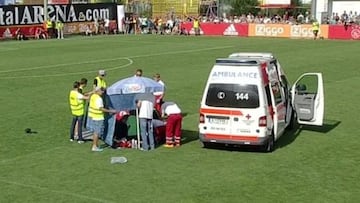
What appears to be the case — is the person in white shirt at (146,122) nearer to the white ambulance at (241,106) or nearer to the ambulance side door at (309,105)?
the white ambulance at (241,106)

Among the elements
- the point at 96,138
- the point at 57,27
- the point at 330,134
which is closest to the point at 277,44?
the point at 57,27

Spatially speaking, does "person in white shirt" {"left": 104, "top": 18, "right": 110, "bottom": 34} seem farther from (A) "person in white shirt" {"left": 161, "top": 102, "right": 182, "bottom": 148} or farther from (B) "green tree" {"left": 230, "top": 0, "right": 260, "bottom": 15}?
(A) "person in white shirt" {"left": 161, "top": 102, "right": 182, "bottom": 148}

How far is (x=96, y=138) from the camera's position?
15.8 metres

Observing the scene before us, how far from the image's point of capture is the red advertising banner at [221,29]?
61562 millimetres

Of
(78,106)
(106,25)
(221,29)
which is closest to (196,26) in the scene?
(221,29)

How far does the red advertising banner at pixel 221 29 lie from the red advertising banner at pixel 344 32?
8.22 metres

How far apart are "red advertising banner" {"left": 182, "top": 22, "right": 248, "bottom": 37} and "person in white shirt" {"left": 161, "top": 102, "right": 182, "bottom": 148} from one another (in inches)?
1802

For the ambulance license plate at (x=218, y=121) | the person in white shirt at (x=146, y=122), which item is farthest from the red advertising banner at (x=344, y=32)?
the person in white shirt at (x=146, y=122)

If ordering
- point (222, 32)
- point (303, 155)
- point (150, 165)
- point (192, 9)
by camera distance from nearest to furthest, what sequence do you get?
point (150, 165) → point (303, 155) → point (222, 32) → point (192, 9)

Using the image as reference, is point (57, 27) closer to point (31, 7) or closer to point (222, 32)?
point (31, 7)

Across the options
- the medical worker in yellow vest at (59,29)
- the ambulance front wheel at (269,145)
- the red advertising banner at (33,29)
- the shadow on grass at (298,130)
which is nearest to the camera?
the ambulance front wheel at (269,145)

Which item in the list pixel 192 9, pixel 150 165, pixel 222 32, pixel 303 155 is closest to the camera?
pixel 150 165

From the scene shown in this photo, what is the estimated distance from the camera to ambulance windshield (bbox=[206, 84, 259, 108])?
50.4ft

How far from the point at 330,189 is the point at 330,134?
5463mm
